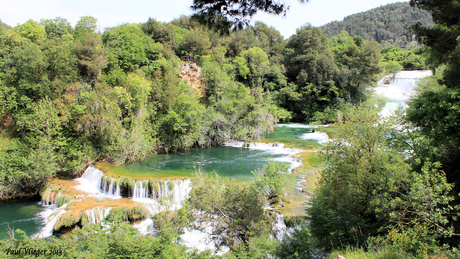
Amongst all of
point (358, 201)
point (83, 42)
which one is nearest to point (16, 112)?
point (83, 42)

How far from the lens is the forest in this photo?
7152mm

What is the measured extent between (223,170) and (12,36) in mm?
22213

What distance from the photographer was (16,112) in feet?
66.4

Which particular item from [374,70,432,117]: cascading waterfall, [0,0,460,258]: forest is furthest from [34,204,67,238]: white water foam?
[374,70,432,117]: cascading waterfall

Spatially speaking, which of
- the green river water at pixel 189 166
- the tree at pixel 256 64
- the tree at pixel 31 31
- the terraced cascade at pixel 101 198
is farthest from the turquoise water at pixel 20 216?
the tree at pixel 256 64

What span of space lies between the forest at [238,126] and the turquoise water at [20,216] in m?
1.23

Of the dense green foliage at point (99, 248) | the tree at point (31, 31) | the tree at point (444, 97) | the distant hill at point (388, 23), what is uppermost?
the distant hill at point (388, 23)

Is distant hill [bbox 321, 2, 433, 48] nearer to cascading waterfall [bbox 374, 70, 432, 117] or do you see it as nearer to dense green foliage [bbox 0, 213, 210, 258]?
cascading waterfall [bbox 374, 70, 432, 117]

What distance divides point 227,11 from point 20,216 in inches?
556

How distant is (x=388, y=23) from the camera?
106 m

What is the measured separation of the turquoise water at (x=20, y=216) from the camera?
1251 cm

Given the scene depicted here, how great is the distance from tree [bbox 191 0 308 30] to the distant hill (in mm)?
94103

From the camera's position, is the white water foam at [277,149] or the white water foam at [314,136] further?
the white water foam at [314,136]

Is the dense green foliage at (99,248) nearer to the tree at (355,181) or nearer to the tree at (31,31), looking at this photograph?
the tree at (355,181)
